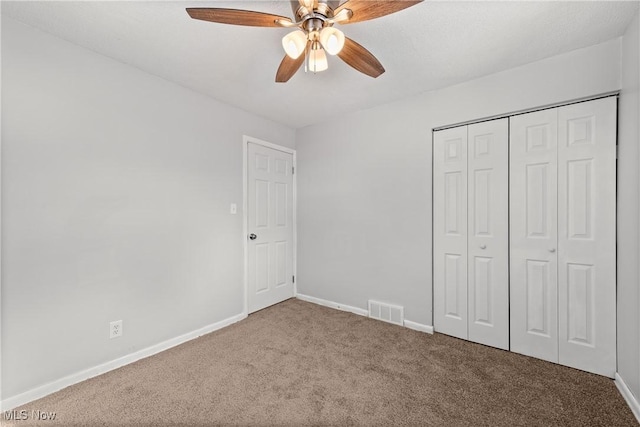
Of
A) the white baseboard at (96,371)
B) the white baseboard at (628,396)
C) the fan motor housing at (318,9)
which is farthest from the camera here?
the white baseboard at (96,371)

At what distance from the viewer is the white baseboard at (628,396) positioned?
1.60 m

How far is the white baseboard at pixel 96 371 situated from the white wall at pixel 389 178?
1509 millimetres

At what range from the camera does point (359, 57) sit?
5.57 feet

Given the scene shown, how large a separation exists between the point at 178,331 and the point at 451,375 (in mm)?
2320

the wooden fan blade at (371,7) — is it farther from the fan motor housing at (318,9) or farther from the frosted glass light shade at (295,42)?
the frosted glass light shade at (295,42)

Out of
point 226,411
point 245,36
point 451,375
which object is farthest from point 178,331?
point 245,36

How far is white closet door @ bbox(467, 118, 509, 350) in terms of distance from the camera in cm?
238

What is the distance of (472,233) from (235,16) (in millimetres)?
2448

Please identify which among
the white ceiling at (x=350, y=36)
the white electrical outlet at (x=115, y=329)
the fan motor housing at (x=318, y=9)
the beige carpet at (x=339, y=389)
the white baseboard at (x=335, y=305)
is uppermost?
the white ceiling at (x=350, y=36)

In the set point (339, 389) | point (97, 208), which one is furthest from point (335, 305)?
point (97, 208)

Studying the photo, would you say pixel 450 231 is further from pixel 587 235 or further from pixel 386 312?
pixel 386 312

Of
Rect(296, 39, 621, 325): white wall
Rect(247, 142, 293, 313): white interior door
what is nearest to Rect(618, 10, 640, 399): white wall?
Rect(296, 39, 621, 325): white wall

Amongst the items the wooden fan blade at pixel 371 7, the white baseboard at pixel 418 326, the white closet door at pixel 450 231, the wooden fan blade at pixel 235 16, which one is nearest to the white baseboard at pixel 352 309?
the white baseboard at pixel 418 326

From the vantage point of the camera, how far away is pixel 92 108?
2.04 m
